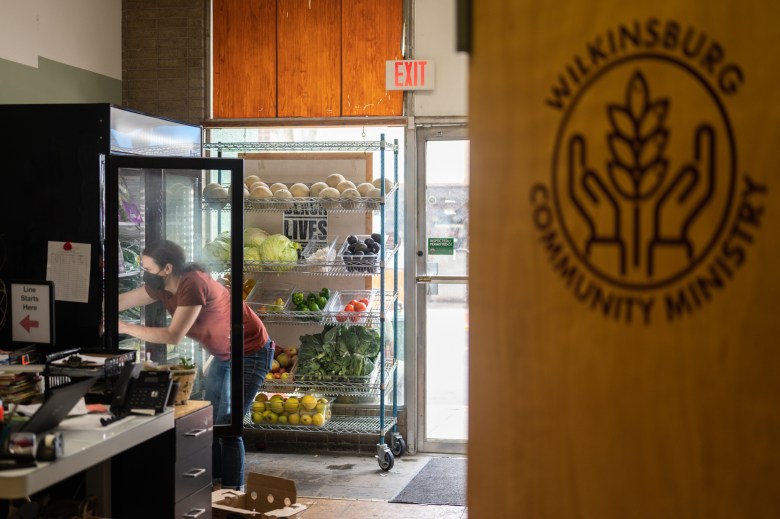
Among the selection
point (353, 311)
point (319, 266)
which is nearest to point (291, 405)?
point (353, 311)

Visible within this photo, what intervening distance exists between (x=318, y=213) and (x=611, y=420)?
218 inches

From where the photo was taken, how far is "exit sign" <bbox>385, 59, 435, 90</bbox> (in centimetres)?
619

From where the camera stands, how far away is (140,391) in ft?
11.1

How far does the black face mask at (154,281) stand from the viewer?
4801mm

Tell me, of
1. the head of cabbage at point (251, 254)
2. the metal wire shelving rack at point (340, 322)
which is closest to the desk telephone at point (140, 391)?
the metal wire shelving rack at point (340, 322)

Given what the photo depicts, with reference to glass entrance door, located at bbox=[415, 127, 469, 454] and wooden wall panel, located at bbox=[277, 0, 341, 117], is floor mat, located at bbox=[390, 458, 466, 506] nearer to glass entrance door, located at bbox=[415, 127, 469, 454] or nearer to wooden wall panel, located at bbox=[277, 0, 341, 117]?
glass entrance door, located at bbox=[415, 127, 469, 454]

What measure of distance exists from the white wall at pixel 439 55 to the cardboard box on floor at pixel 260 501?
124 inches

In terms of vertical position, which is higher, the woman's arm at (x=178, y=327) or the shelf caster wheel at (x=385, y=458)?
the woman's arm at (x=178, y=327)

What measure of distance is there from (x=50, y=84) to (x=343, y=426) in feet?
10.1

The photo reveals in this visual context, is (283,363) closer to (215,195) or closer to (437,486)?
(215,195)

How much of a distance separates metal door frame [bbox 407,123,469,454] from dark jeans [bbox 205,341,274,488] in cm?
151

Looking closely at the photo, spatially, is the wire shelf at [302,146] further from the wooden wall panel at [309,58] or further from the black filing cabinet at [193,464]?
the black filing cabinet at [193,464]

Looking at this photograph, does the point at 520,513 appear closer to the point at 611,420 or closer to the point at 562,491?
the point at 562,491

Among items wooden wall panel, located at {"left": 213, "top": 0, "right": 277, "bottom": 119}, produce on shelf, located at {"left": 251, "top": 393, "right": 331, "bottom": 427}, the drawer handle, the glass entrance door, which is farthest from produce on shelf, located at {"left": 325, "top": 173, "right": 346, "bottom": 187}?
the drawer handle
